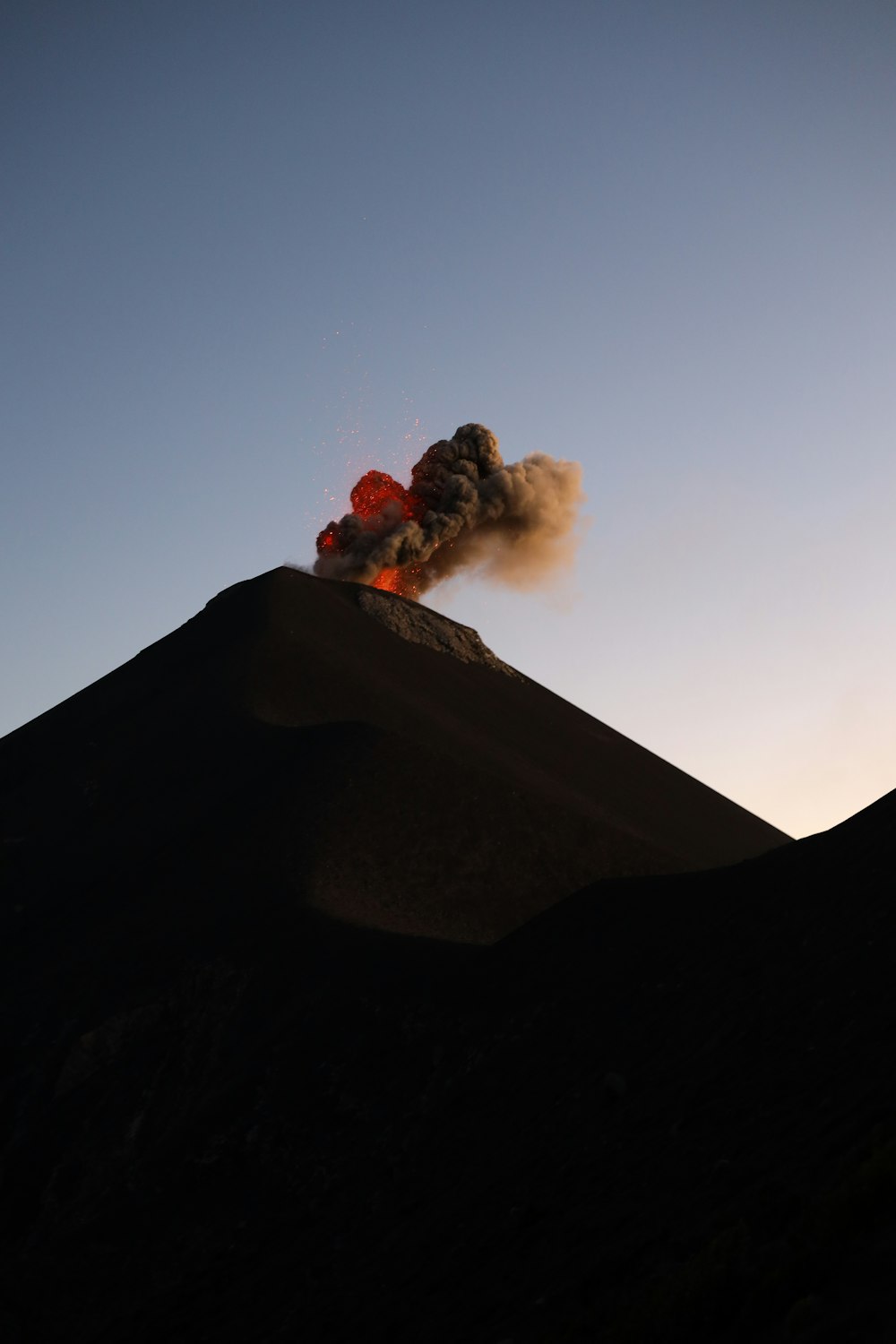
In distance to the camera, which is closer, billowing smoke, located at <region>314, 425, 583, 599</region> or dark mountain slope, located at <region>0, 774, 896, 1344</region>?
dark mountain slope, located at <region>0, 774, 896, 1344</region>

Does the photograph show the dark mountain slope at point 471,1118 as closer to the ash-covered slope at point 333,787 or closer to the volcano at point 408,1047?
the volcano at point 408,1047

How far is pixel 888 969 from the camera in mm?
21781

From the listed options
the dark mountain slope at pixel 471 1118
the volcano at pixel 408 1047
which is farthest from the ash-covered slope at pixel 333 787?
the dark mountain slope at pixel 471 1118

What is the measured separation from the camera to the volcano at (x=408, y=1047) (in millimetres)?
16547

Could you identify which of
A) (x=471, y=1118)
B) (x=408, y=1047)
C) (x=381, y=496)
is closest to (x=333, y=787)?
(x=408, y=1047)

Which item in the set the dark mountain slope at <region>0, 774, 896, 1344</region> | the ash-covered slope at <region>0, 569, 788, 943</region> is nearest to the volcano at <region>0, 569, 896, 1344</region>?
the dark mountain slope at <region>0, 774, 896, 1344</region>

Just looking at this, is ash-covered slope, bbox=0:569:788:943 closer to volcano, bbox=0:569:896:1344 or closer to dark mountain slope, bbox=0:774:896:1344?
volcano, bbox=0:569:896:1344

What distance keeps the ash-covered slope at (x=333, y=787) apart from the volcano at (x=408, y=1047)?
225mm

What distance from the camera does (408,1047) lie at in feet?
105

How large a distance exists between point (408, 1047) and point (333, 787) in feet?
57.4

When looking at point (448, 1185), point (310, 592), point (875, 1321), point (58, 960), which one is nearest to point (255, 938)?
point (58, 960)

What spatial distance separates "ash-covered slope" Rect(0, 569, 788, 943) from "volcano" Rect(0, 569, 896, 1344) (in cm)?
23

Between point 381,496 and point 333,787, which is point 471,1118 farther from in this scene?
point 381,496

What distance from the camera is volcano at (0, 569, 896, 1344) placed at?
16.5 meters
